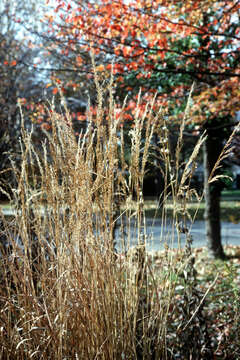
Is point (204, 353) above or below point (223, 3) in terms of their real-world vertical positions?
below

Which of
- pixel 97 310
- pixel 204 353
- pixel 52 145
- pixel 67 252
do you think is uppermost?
pixel 52 145

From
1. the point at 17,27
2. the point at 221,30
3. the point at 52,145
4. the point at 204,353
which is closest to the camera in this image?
the point at 52,145

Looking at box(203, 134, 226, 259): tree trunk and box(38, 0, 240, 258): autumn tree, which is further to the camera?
box(203, 134, 226, 259): tree trunk

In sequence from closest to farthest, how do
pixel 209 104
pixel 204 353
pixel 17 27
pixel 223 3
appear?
pixel 204 353
pixel 223 3
pixel 209 104
pixel 17 27

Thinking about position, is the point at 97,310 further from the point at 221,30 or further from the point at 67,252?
the point at 221,30

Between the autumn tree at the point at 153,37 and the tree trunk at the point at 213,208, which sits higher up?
the autumn tree at the point at 153,37

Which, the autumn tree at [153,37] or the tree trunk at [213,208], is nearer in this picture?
the autumn tree at [153,37]

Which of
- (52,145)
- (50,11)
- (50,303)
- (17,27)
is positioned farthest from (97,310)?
(17,27)

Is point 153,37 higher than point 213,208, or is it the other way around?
point 153,37

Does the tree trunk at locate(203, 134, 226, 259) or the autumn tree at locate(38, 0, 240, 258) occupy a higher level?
the autumn tree at locate(38, 0, 240, 258)

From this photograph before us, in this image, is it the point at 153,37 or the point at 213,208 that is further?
the point at 213,208

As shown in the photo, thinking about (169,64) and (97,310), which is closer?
(97,310)

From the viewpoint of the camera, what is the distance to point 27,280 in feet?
5.60

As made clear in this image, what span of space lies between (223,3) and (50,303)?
3976 millimetres
